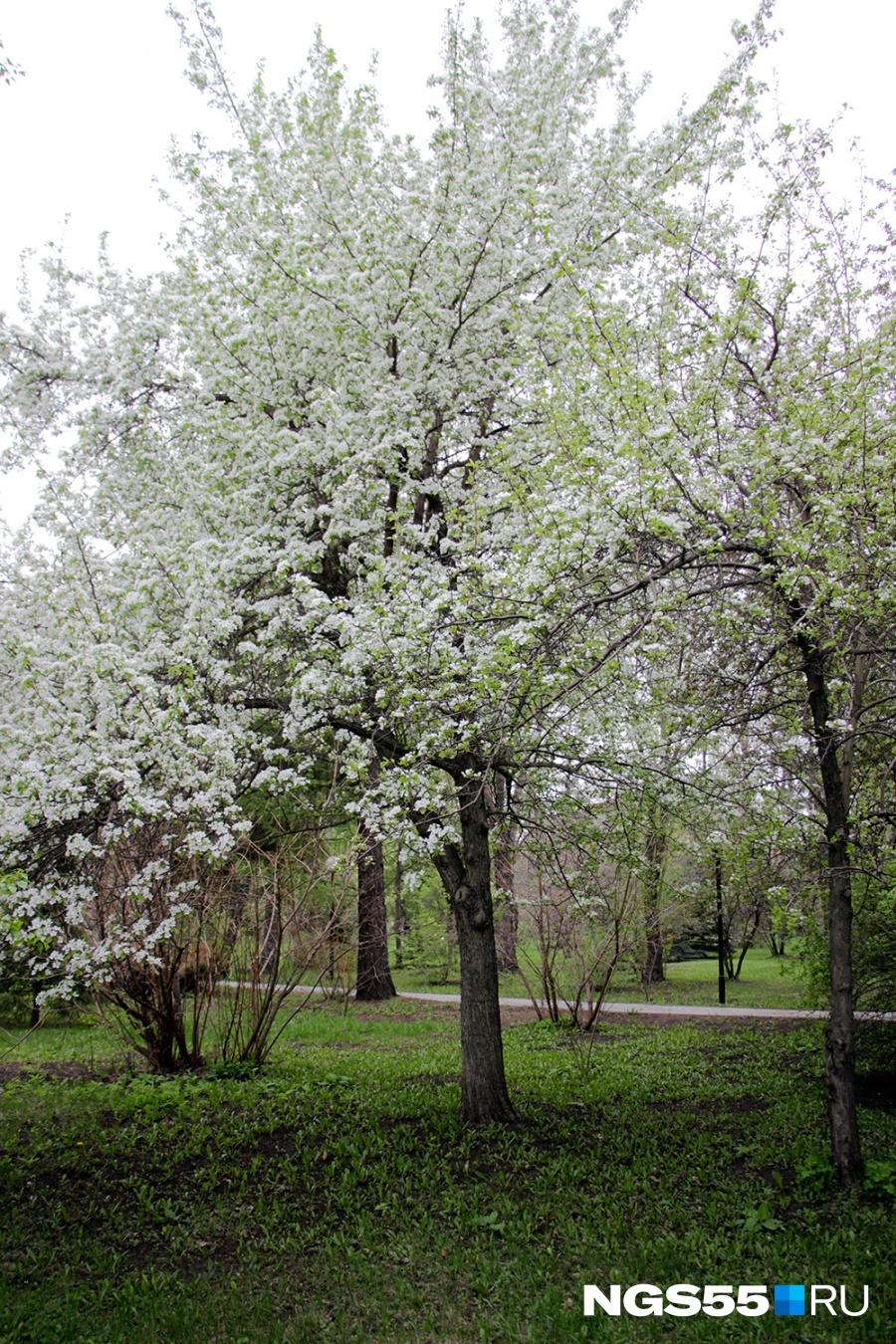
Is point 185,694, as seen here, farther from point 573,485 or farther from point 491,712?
point 573,485

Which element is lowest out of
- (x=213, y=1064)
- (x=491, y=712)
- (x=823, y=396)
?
(x=213, y=1064)

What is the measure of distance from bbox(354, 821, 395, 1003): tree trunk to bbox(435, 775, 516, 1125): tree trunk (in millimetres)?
5175

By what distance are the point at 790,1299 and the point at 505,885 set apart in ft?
25.6

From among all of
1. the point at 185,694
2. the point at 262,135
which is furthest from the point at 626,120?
the point at 185,694

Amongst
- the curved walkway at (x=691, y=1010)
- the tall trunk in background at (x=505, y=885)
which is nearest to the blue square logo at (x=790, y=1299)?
the tall trunk in background at (x=505, y=885)

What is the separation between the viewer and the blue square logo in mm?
3949

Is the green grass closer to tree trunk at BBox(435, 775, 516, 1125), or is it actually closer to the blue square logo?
the blue square logo

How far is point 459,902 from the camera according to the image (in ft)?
23.3

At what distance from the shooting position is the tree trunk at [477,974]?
22.8 feet

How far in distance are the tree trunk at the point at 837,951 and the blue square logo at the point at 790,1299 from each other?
1323 mm

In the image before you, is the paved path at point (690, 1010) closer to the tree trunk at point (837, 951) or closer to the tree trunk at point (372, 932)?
the tree trunk at point (372, 932)

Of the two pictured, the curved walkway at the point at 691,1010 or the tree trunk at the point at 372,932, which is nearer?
the tree trunk at the point at 372,932

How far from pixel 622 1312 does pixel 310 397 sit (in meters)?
6.72

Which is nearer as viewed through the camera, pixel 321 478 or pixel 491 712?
pixel 491 712
